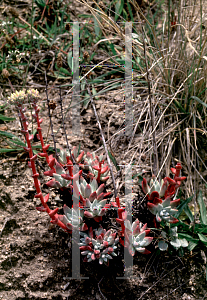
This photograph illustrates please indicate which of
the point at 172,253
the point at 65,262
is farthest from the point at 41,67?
the point at 172,253

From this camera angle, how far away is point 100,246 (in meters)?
1.40

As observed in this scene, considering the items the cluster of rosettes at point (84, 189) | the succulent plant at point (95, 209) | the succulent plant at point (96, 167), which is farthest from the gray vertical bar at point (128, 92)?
the succulent plant at point (95, 209)

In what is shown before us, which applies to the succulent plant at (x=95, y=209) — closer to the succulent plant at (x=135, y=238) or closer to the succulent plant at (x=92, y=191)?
the succulent plant at (x=92, y=191)

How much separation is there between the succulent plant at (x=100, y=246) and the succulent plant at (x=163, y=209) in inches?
8.3

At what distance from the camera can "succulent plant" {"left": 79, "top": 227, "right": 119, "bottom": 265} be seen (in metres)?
1.38

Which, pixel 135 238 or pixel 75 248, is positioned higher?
pixel 135 238

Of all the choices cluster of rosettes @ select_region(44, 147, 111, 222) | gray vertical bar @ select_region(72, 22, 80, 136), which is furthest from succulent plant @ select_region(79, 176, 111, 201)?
gray vertical bar @ select_region(72, 22, 80, 136)

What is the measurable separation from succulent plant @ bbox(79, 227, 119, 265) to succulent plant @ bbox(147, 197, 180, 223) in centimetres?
21

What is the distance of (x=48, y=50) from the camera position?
241cm

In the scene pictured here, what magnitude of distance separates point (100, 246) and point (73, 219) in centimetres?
17

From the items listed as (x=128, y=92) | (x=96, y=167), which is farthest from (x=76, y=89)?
(x=96, y=167)

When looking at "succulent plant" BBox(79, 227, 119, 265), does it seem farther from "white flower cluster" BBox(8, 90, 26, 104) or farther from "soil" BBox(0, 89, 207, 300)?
"white flower cluster" BBox(8, 90, 26, 104)

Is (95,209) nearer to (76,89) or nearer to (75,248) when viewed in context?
(75,248)

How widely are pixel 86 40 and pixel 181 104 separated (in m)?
0.99
